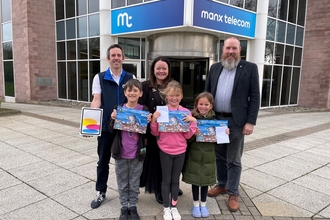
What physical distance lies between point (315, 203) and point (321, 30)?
13.4 meters

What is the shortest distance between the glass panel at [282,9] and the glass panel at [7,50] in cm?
1479

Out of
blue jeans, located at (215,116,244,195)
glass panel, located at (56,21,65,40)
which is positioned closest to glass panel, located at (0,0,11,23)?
glass panel, located at (56,21,65,40)

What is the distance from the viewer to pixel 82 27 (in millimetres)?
13547

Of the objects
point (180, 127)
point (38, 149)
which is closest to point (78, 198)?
point (180, 127)

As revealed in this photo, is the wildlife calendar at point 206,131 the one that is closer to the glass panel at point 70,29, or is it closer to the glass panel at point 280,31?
the glass panel at point 280,31

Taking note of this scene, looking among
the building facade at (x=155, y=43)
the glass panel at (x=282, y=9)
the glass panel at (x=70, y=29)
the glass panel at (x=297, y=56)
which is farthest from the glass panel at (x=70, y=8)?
the glass panel at (x=297, y=56)

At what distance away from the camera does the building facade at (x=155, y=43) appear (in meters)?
10.4

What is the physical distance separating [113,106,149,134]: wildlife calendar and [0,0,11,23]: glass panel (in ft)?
52.5

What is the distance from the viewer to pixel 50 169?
4273mm

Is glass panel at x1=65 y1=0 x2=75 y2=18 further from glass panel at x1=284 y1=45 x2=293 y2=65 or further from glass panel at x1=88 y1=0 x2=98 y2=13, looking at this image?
glass panel at x1=284 y1=45 x2=293 y2=65

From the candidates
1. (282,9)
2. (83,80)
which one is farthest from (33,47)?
(282,9)

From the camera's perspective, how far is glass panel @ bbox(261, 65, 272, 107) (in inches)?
505

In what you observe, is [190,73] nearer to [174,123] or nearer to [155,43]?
[155,43]

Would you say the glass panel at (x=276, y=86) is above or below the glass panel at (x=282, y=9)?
below
